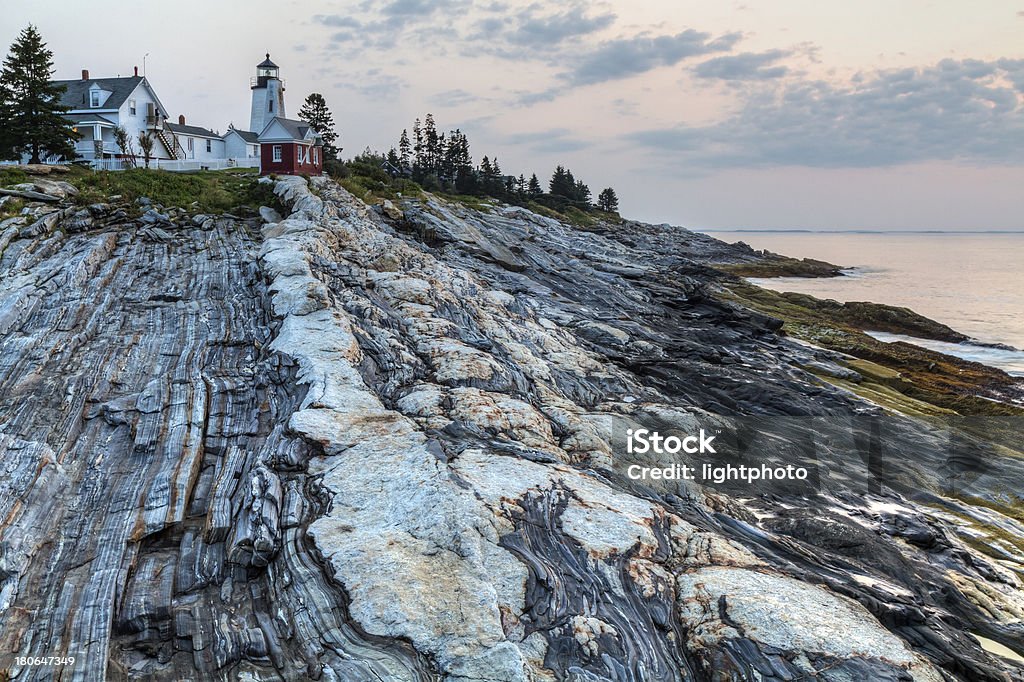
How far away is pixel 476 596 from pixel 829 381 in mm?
25467

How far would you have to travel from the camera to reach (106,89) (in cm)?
7169

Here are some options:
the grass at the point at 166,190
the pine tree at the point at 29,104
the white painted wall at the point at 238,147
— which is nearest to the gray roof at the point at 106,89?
the white painted wall at the point at 238,147

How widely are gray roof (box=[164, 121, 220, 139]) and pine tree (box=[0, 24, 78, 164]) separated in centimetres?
2441

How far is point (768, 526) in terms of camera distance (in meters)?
14.5

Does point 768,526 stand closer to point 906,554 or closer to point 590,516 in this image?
point 906,554

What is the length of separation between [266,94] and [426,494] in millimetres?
86360

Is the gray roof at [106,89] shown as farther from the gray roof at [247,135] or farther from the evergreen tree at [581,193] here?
the evergreen tree at [581,193]

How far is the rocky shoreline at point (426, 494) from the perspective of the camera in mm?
9555

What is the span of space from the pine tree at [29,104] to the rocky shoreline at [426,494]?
1129 inches

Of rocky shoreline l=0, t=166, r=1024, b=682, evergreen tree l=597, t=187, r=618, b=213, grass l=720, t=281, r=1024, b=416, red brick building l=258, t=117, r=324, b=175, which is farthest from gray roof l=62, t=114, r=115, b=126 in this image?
evergreen tree l=597, t=187, r=618, b=213

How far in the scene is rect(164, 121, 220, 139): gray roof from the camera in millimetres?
77125

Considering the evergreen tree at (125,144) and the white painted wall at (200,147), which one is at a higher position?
the white painted wall at (200,147)

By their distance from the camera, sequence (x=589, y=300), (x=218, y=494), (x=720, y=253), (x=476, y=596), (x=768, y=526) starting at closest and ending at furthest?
(x=476, y=596) < (x=218, y=494) < (x=768, y=526) < (x=589, y=300) < (x=720, y=253)

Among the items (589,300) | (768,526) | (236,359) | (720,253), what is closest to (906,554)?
(768,526)
